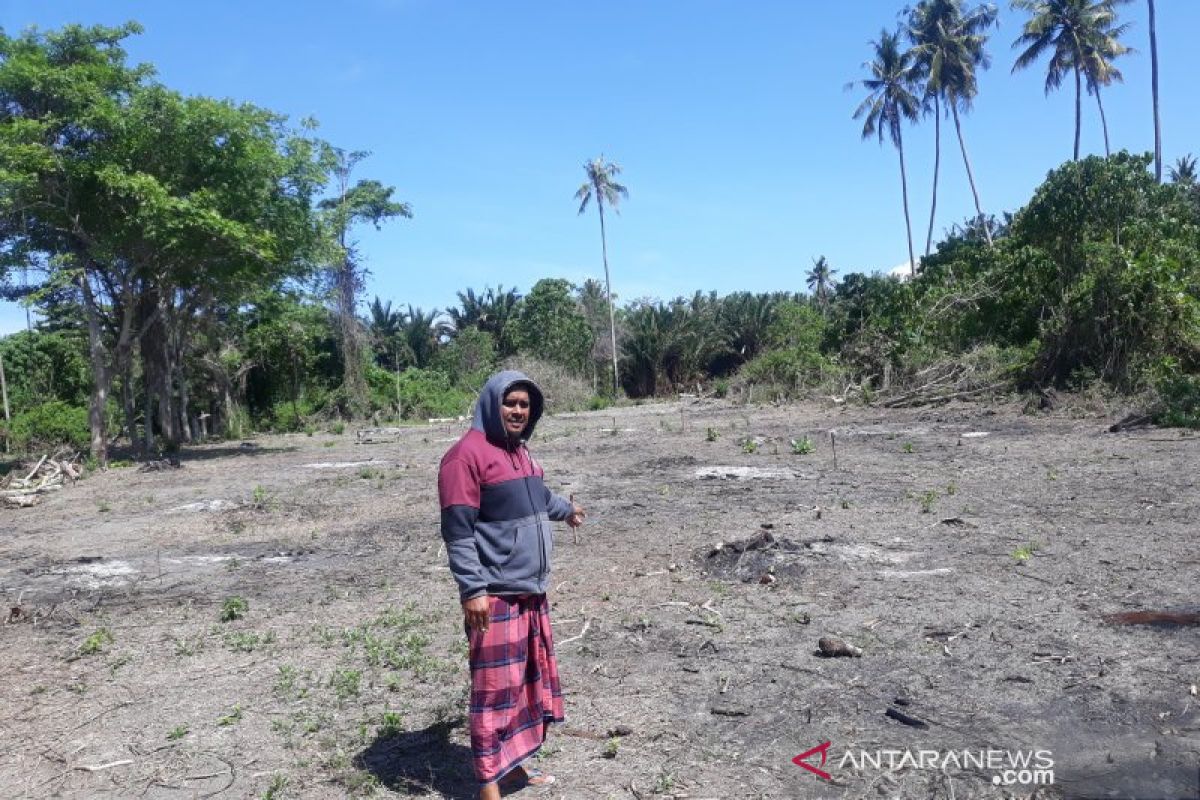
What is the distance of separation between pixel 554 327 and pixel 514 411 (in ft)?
120

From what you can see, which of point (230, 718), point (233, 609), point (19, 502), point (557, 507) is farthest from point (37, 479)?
point (557, 507)

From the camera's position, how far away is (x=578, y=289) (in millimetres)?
45344

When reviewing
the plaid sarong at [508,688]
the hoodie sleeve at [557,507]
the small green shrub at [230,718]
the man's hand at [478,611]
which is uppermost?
the hoodie sleeve at [557,507]

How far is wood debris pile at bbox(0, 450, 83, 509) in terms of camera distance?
502 inches

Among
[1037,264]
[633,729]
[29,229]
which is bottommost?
[633,729]

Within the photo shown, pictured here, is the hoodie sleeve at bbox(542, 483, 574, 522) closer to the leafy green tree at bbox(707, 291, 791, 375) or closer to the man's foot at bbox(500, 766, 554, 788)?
the man's foot at bbox(500, 766, 554, 788)

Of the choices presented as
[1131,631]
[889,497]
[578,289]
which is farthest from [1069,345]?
[578,289]

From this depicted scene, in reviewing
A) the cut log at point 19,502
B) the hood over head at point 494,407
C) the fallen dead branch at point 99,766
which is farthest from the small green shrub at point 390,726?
the cut log at point 19,502

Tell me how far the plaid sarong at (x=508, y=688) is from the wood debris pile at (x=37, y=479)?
11921 mm

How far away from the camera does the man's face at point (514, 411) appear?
135 inches

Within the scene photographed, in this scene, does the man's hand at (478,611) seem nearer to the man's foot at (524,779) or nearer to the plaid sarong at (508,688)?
the plaid sarong at (508,688)

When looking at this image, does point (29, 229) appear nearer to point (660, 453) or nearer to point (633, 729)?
point (660, 453)

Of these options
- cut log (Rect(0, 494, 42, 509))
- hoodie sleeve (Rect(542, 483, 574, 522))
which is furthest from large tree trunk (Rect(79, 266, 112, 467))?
hoodie sleeve (Rect(542, 483, 574, 522))

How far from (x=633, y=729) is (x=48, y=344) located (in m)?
32.7
